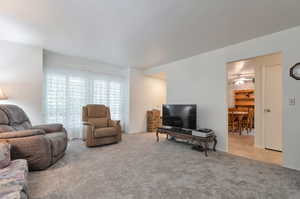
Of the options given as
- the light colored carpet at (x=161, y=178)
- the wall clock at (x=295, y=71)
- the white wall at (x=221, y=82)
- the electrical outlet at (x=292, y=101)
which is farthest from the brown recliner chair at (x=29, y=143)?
the wall clock at (x=295, y=71)

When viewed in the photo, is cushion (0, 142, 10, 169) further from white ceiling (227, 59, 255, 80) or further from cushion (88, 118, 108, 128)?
white ceiling (227, 59, 255, 80)

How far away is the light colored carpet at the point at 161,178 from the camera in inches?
65.2

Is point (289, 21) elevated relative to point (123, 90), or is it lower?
elevated

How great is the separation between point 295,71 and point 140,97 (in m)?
4.09

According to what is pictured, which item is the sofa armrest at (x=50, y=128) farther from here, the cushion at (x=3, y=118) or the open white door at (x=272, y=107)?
the open white door at (x=272, y=107)

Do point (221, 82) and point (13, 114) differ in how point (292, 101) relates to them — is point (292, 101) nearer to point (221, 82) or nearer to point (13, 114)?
point (221, 82)

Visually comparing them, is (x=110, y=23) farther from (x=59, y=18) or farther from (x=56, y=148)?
(x=56, y=148)

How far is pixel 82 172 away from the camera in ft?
7.09

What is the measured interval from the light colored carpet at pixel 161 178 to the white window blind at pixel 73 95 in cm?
143

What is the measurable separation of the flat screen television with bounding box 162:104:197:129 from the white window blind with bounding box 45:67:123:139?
6.78ft

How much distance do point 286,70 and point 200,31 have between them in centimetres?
163

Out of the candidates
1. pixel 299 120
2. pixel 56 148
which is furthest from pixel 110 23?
pixel 299 120

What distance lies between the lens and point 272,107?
3418mm

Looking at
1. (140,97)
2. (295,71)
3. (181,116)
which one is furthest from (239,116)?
(140,97)
